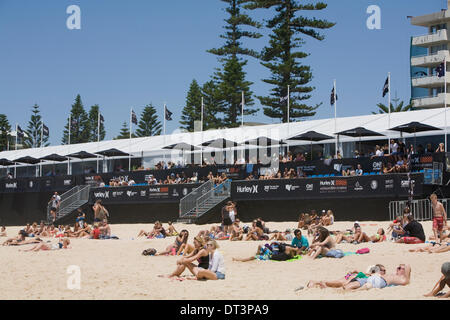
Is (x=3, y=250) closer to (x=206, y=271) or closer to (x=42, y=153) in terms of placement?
(x=206, y=271)

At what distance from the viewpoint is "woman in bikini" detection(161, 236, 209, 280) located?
12570 mm

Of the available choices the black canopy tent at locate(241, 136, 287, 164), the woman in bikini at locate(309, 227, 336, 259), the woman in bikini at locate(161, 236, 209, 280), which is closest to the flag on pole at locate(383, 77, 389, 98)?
the black canopy tent at locate(241, 136, 287, 164)

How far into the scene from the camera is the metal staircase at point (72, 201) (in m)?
31.8

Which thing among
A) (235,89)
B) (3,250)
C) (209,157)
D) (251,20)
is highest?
(251,20)

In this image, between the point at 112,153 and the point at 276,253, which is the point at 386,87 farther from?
the point at 276,253

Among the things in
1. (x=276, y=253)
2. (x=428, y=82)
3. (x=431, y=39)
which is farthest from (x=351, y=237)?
(x=431, y=39)

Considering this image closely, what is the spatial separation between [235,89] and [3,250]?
3552 centimetres

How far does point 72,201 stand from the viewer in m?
32.4

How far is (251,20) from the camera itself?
5022 centimetres

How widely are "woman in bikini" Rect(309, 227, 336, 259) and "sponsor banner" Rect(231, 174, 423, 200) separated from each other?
28.4 ft

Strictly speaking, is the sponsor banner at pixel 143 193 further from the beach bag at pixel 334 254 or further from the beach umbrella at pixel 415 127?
the beach bag at pixel 334 254

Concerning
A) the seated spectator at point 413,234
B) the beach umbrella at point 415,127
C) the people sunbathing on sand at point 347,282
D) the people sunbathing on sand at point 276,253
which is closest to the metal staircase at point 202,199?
the beach umbrella at point 415,127

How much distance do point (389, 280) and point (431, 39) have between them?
48.7 meters
